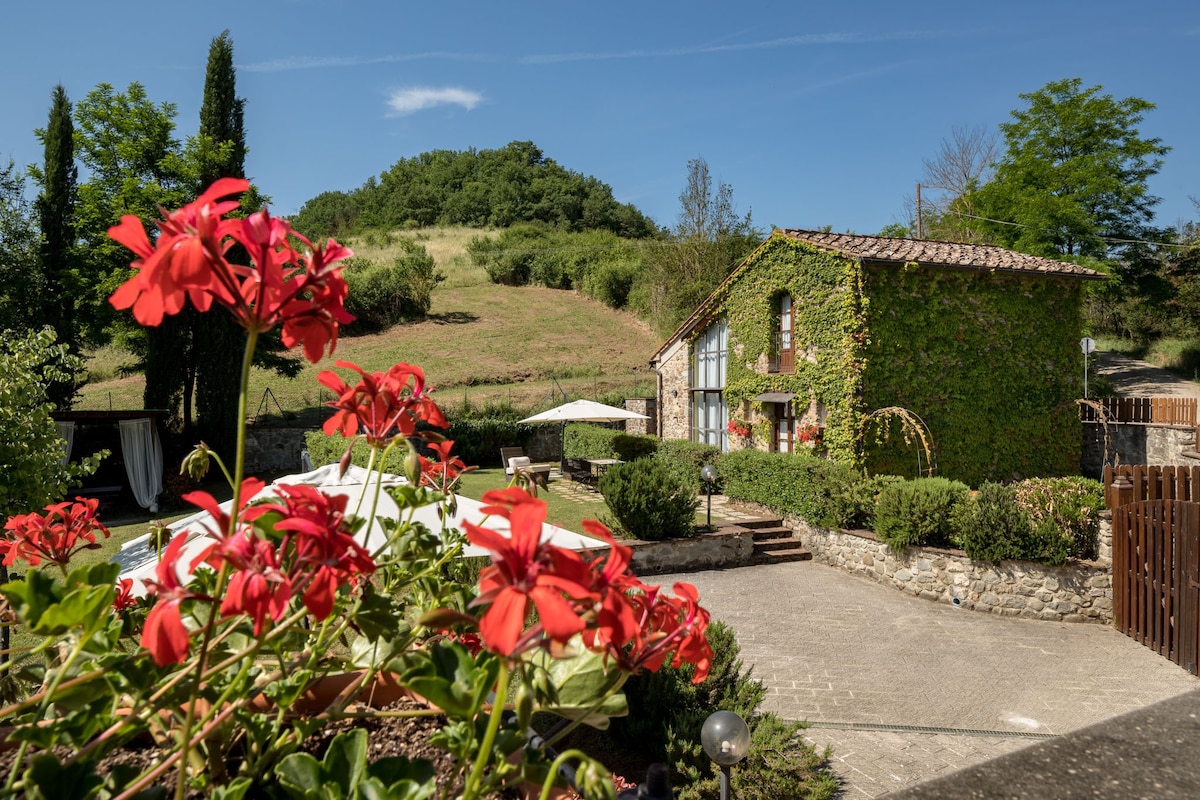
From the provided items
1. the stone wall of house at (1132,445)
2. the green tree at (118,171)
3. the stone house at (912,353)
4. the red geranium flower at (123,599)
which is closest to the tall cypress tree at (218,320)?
the green tree at (118,171)

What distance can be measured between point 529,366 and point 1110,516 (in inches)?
959

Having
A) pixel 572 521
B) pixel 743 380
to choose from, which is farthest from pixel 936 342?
pixel 572 521

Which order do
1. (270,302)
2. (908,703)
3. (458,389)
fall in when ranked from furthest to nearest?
(458,389)
(908,703)
(270,302)

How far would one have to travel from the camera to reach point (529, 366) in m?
31.1

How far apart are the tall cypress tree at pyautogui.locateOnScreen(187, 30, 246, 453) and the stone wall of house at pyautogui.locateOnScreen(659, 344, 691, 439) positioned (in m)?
11.8

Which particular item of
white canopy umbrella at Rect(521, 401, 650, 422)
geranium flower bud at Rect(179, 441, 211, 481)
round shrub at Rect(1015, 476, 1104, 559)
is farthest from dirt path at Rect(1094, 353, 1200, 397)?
geranium flower bud at Rect(179, 441, 211, 481)

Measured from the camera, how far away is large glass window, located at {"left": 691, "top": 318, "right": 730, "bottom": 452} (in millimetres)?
18641

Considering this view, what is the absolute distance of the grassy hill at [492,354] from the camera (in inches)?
1035

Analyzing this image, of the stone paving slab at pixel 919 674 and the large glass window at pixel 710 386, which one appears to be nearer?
the stone paving slab at pixel 919 674

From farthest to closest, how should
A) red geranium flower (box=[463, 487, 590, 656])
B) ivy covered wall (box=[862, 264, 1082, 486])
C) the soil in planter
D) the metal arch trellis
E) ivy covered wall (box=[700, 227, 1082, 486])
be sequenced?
ivy covered wall (box=[862, 264, 1082, 486]) < ivy covered wall (box=[700, 227, 1082, 486]) < the metal arch trellis < the soil in planter < red geranium flower (box=[463, 487, 590, 656])

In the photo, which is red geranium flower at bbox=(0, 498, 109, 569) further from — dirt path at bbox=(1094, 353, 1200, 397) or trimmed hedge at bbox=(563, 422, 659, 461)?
dirt path at bbox=(1094, 353, 1200, 397)

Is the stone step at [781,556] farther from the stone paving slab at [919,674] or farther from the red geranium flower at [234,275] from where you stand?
the red geranium flower at [234,275]

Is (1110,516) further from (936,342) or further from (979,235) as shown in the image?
(979,235)

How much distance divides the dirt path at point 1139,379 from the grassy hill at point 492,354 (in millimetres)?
17512
